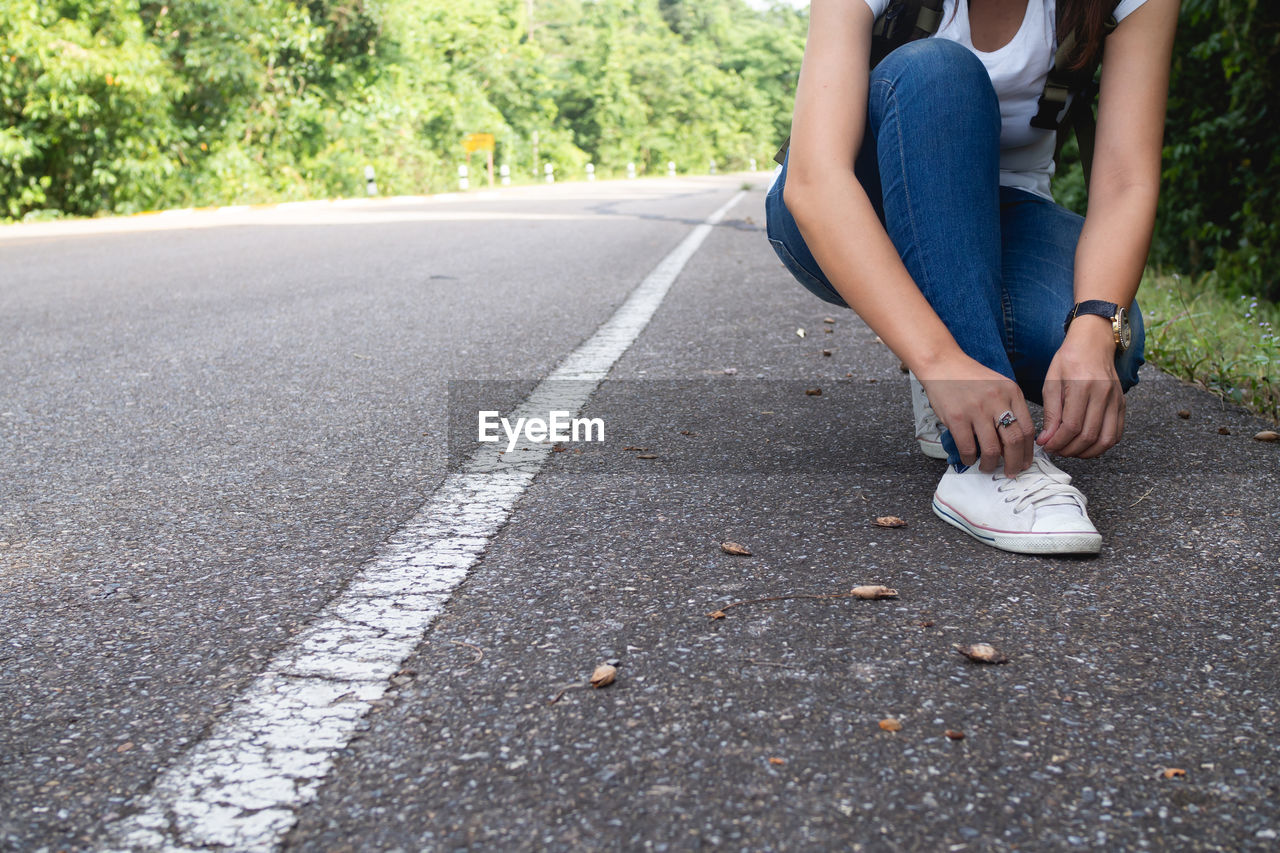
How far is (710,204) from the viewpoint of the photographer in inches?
629

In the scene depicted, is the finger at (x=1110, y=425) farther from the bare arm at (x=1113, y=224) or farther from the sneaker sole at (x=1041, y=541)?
the sneaker sole at (x=1041, y=541)

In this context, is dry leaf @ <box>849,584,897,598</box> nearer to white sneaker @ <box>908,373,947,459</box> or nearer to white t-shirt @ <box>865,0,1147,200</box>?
white sneaker @ <box>908,373,947,459</box>

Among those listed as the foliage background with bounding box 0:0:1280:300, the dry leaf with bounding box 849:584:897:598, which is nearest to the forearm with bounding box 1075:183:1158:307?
the dry leaf with bounding box 849:584:897:598

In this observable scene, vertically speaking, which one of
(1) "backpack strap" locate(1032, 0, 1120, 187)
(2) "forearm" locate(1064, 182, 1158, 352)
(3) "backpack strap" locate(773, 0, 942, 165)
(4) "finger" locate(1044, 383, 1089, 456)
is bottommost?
(4) "finger" locate(1044, 383, 1089, 456)

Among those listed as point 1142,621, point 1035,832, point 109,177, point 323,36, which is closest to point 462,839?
point 1035,832

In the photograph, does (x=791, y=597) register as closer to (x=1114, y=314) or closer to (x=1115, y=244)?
(x=1114, y=314)

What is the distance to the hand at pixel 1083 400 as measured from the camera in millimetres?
1724

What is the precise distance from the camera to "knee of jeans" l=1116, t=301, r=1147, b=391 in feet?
6.24

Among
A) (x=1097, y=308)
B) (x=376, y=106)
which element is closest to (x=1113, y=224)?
(x=1097, y=308)

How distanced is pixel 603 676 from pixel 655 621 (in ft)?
0.65

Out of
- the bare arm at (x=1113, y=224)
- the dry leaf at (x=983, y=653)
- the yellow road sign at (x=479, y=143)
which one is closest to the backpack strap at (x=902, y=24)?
the bare arm at (x=1113, y=224)

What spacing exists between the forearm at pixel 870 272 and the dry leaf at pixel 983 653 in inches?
19.6

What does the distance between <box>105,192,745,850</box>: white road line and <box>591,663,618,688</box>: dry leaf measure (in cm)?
25

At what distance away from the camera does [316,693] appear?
132 cm
